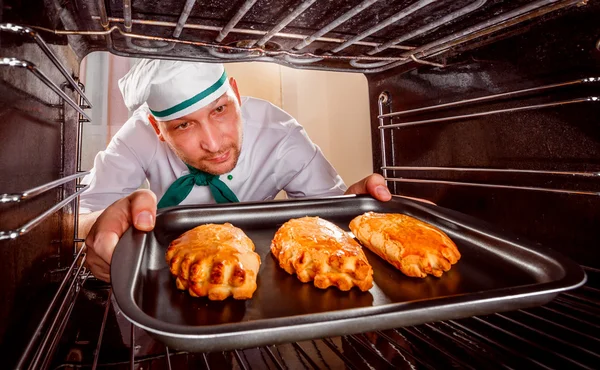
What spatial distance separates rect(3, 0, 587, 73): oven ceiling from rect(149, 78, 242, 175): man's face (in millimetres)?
692

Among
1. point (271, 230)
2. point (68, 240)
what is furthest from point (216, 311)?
point (68, 240)

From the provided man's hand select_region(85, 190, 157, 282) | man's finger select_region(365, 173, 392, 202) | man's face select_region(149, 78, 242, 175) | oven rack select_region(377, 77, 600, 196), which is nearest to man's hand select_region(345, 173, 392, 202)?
man's finger select_region(365, 173, 392, 202)

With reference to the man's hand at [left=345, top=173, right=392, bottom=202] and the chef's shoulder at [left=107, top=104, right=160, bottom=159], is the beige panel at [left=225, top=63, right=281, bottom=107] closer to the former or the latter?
the chef's shoulder at [left=107, top=104, right=160, bottom=159]

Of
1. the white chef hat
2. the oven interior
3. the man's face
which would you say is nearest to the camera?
the oven interior

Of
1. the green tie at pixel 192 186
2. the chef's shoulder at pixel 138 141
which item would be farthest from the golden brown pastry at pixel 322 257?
the chef's shoulder at pixel 138 141

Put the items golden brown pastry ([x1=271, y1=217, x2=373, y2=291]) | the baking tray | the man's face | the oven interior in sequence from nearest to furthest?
the baking tray < the oven interior < golden brown pastry ([x1=271, y1=217, x2=373, y2=291]) < the man's face

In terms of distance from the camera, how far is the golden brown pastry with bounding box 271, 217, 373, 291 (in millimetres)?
817

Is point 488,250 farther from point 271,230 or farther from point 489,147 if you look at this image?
point 271,230

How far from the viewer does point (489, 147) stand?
3.74ft

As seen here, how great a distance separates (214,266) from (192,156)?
1.19 m

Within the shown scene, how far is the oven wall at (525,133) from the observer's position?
0.87 m

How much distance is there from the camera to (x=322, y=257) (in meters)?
0.86

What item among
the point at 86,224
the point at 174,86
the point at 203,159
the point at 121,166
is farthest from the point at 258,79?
the point at 86,224

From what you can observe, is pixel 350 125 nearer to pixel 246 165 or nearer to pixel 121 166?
pixel 246 165
